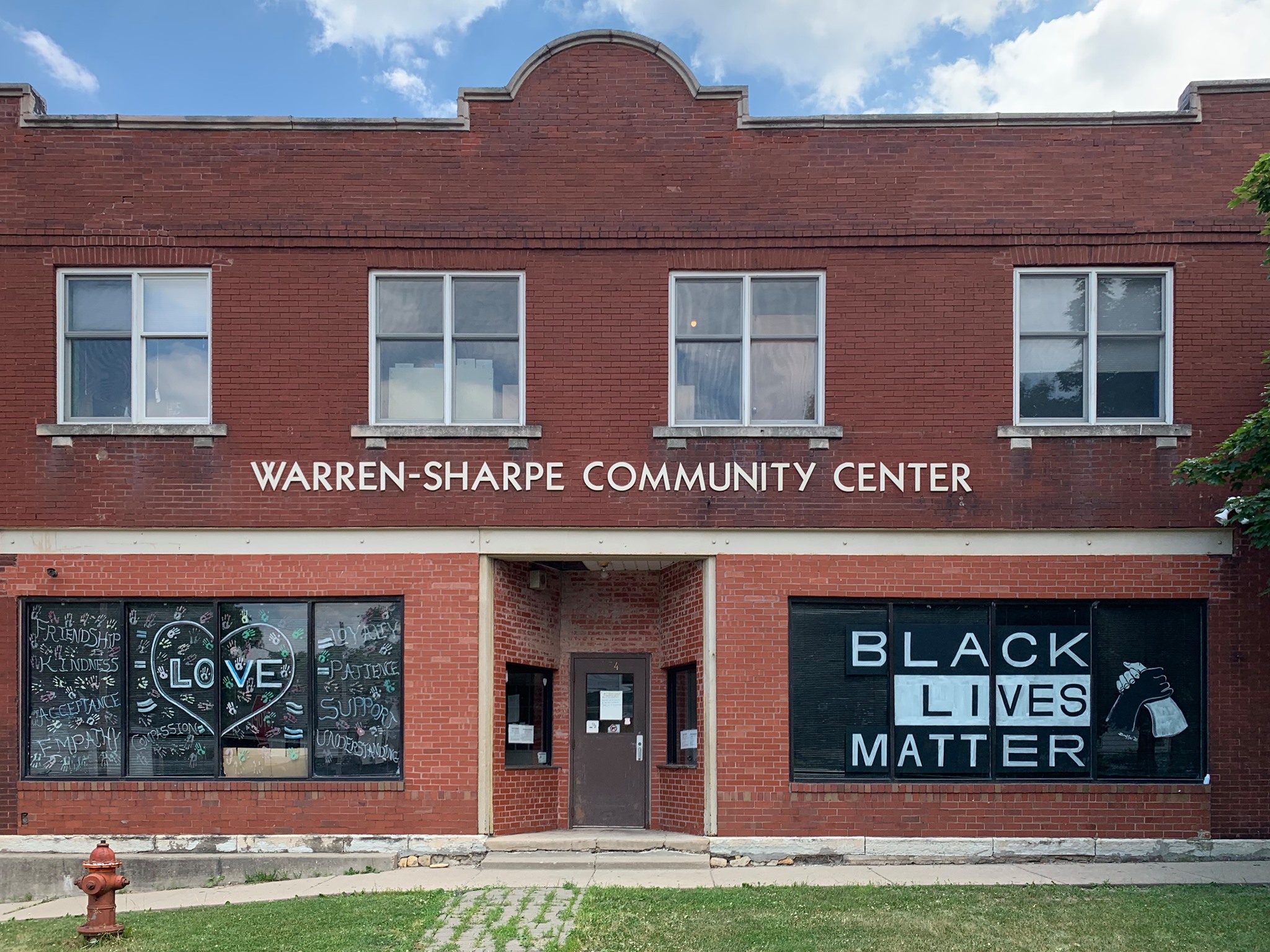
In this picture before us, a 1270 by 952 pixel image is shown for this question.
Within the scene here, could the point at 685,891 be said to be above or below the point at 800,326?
below

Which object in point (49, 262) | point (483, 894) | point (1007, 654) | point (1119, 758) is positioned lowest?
point (483, 894)

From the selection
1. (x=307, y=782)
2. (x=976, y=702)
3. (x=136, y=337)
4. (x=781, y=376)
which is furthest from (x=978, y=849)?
(x=136, y=337)

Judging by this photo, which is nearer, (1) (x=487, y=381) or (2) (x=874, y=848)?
(2) (x=874, y=848)

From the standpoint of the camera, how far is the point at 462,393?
13.8m

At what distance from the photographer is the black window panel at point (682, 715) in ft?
46.3

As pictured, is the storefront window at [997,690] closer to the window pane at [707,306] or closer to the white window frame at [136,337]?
the window pane at [707,306]

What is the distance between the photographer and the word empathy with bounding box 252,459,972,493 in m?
13.4

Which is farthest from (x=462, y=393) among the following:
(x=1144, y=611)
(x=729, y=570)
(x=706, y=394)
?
(x=1144, y=611)

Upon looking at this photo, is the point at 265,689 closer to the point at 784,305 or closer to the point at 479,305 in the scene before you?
the point at 479,305

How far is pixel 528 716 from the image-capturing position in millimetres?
14469

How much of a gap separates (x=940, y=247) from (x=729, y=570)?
4283 mm

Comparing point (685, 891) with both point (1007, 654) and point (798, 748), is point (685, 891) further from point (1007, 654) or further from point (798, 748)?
point (1007, 654)

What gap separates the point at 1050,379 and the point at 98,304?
1069 centimetres

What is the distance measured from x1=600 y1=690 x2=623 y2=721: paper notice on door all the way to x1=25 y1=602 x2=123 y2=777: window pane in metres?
5.45
